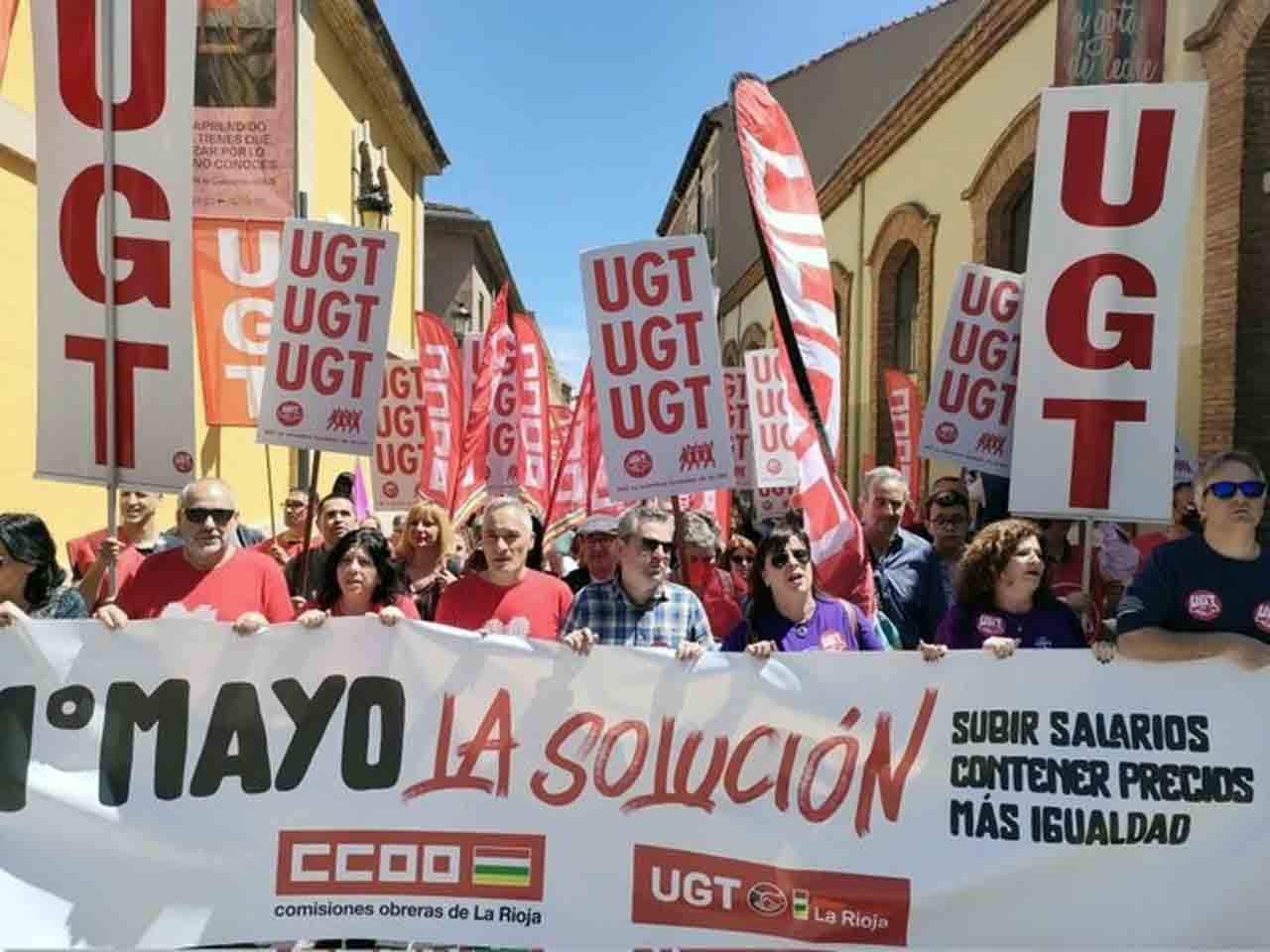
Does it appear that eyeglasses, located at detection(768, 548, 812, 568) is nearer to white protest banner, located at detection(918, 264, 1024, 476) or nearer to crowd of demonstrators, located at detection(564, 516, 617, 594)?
crowd of demonstrators, located at detection(564, 516, 617, 594)

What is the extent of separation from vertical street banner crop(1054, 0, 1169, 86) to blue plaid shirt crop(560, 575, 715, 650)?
6.78 metres

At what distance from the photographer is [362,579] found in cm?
395

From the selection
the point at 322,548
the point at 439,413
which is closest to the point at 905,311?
the point at 439,413

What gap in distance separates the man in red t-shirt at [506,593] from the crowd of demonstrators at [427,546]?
1223mm

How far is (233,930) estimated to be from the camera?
10.6 feet

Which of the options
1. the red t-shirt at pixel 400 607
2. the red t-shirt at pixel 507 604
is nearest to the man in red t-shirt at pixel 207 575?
the red t-shirt at pixel 400 607

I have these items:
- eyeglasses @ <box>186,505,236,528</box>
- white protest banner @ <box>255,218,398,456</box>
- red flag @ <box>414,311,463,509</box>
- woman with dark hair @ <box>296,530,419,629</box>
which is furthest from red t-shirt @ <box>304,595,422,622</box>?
red flag @ <box>414,311,463,509</box>

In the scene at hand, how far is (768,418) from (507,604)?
144 inches

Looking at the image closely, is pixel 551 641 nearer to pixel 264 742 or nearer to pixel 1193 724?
pixel 264 742

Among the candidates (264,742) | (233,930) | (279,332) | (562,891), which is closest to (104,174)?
(279,332)

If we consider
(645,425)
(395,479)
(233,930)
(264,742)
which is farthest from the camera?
(395,479)

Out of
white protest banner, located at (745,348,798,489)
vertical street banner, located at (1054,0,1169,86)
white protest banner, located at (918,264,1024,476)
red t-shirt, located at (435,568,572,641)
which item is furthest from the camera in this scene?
vertical street banner, located at (1054,0,1169,86)

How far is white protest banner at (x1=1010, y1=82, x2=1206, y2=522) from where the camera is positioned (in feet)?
13.7

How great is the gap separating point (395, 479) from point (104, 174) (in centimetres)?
434
